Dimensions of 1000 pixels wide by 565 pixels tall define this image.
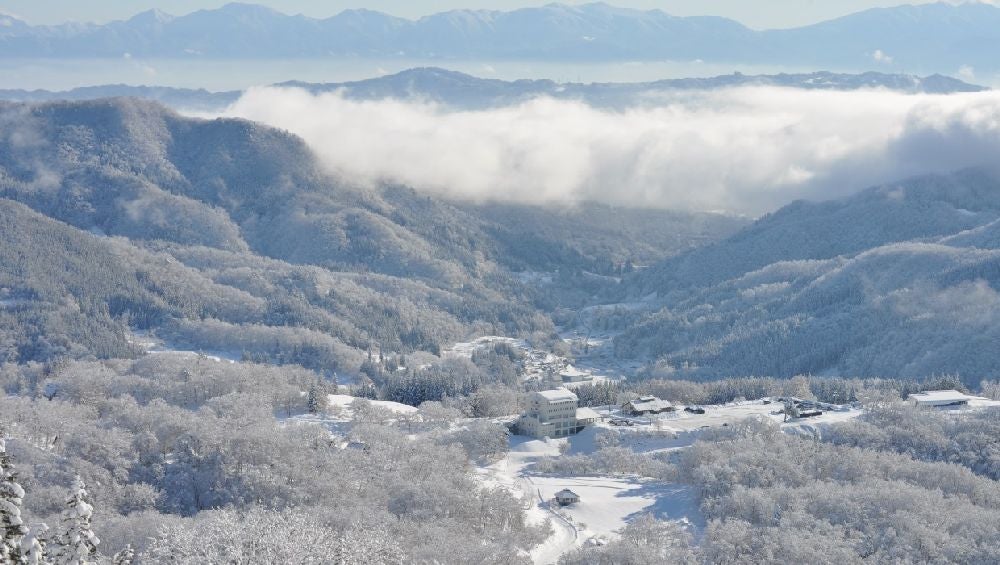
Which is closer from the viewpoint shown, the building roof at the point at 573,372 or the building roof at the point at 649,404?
the building roof at the point at 649,404

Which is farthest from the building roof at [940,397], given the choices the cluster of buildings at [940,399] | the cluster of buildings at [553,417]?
the cluster of buildings at [553,417]

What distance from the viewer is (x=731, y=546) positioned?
2945 inches

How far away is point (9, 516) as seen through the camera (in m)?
34.0

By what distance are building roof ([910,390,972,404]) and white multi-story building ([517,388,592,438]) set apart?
35075 mm

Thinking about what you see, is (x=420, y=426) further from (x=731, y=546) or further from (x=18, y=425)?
(x=731, y=546)

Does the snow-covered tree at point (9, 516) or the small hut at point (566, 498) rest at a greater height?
the snow-covered tree at point (9, 516)

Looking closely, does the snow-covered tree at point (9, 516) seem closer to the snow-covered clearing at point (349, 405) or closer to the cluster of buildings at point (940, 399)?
the snow-covered clearing at point (349, 405)

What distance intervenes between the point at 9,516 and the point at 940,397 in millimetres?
108689

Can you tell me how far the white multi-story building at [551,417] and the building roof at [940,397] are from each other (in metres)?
35.1

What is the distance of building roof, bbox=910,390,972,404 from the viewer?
123188 mm

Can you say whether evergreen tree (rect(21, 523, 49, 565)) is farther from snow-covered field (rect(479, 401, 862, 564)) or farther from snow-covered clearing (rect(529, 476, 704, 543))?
snow-covered clearing (rect(529, 476, 704, 543))

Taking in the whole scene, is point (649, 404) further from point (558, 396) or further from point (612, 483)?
point (612, 483)

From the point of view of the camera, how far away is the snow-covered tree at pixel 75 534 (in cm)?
3550

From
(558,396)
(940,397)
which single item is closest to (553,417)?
(558,396)
